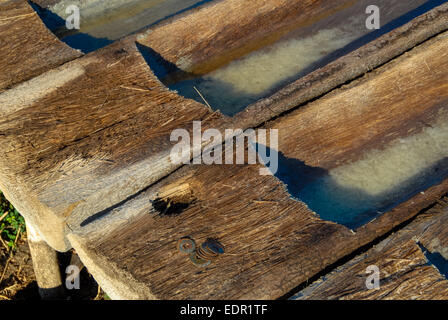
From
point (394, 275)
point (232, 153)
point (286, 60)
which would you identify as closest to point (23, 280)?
point (232, 153)

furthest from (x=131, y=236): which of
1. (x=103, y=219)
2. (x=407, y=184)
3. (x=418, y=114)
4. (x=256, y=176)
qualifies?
(x=418, y=114)

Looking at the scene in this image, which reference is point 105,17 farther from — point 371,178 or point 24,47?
point 371,178

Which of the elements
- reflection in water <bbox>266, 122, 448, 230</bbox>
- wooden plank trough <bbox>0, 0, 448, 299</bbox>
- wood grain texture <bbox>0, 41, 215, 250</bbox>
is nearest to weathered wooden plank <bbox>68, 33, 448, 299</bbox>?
wooden plank trough <bbox>0, 0, 448, 299</bbox>

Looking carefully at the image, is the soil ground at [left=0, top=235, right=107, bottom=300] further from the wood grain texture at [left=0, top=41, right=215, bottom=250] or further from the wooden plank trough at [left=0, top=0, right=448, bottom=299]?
the wood grain texture at [left=0, top=41, right=215, bottom=250]

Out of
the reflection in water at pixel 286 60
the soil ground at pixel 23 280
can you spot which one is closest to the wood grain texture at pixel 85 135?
the reflection in water at pixel 286 60
